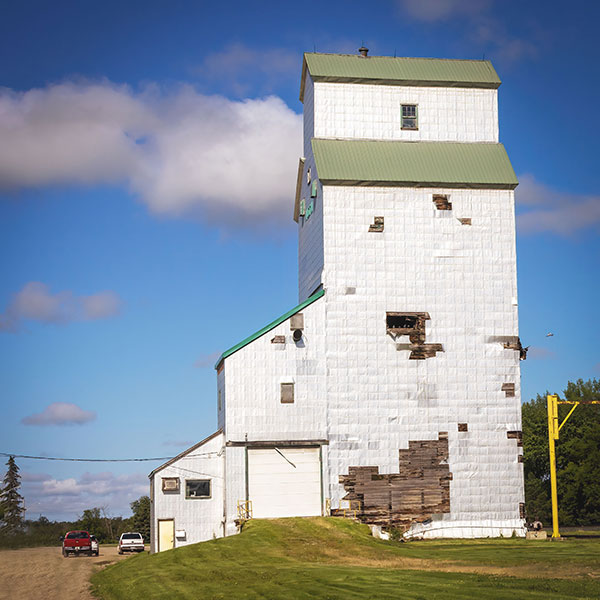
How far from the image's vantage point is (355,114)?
41656mm

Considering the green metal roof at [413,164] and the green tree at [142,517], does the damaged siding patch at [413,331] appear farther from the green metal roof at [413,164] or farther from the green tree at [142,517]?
the green tree at [142,517]

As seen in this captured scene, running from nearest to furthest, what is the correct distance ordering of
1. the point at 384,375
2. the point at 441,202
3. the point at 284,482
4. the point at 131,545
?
the point at 284,482 < the point at 384,375 < the point at 441,202 < the point at 131,545

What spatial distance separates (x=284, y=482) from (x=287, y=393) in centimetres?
375

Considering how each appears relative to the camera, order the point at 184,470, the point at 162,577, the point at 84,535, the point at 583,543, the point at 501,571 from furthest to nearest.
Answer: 1. the point at 84,535
2. the point at 184,470
3. the point at 583,543
4. the point at 162,577
5. the point at 501,571

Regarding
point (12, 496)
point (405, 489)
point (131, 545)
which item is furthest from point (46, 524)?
point (405, 489)

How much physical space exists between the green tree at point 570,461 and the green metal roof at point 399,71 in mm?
41518

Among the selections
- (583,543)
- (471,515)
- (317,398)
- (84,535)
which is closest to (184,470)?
(317,398)

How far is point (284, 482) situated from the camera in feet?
123

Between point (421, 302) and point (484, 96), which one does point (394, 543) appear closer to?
point (421, 302)

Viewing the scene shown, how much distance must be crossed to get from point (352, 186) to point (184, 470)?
566 inches

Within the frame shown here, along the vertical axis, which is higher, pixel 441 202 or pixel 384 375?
pixel 441 202

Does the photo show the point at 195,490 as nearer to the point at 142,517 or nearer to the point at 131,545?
the point at 131,545

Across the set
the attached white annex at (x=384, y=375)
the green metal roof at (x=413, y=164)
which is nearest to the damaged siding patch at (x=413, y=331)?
the attached white annex at (x=384, y=375)

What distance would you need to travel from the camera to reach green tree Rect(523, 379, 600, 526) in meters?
75.2
